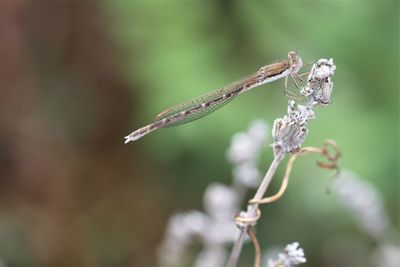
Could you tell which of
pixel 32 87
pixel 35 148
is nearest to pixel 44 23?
pixel 32 87

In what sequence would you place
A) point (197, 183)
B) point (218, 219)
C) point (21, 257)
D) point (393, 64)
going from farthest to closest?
point (393, 64), point (197, 183), point (21, 257), point (218, 219)

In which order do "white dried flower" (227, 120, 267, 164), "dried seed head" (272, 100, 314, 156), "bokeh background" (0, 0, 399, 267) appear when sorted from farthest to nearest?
"bokeh background" (0, 0, 399, 267)
"white dried flower" (227, 120, 267, 164)
"dried seed head" (272, 100, 314, 156)

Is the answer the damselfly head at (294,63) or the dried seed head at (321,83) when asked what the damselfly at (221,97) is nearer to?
the damselfly head at (294,63)

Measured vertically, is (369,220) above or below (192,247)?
below

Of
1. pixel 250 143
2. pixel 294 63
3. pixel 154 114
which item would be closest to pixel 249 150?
pixel 250 143

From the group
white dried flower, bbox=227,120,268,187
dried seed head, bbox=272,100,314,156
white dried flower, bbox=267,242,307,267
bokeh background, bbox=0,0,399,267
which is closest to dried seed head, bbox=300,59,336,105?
dried seed head, bbox=272,100,314,156

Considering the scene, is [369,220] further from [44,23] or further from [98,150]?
[44,23]

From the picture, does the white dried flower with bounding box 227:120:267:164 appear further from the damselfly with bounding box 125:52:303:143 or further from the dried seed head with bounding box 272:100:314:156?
the dried seed head with bounding box 272:100:314:156

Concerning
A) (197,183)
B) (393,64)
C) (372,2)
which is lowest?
(197,183)
